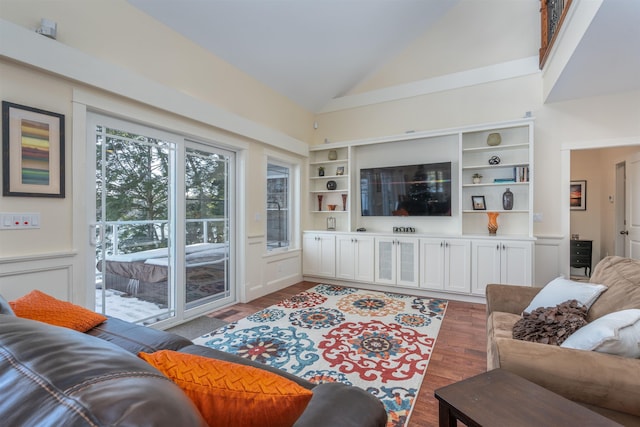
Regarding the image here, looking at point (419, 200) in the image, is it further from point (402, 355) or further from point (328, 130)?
point (402, 355)

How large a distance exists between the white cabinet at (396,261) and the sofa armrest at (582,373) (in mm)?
2967

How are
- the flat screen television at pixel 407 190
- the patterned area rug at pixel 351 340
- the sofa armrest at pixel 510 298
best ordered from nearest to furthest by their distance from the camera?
the patterned area rug at pixel 351 340 < the sofa armrest at pixel 510 298 < the flat screen television at pixel 407 190

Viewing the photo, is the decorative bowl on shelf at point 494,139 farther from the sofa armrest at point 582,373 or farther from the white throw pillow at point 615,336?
the sofa armrest at point 582,373

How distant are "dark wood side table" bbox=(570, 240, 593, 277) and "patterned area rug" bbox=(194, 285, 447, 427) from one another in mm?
3530

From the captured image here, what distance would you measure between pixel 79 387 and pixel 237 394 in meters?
0.34

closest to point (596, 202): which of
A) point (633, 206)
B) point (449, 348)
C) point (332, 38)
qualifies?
point (633, 206)

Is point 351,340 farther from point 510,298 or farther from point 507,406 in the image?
point 507,406

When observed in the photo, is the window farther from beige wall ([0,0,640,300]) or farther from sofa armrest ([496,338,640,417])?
sofa armrest ([496,338,640,417])

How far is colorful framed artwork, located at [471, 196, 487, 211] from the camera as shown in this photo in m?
4.18

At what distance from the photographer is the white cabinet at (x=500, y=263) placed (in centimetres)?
365

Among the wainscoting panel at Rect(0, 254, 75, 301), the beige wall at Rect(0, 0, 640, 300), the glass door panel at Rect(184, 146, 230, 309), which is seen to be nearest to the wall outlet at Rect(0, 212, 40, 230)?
the beige wall at Rect(0, 0, 640, 300)

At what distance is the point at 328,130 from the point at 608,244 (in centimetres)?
564

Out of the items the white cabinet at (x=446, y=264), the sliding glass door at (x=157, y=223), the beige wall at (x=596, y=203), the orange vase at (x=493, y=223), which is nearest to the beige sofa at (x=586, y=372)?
the white cabinet at (x=446, y=264)

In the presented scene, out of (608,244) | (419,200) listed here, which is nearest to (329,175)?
(419,200)
